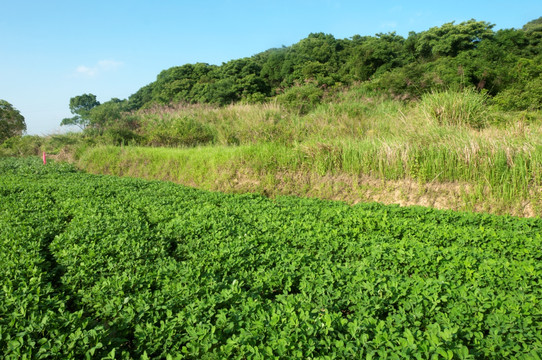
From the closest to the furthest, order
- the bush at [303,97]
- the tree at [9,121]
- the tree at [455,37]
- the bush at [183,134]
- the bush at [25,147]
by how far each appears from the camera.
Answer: the bush at [183,134] → the bush at [303,97] → the bush at [25,147] → the tree at [455,37] → the tree at [9,121]

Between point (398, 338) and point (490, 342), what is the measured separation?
625mm

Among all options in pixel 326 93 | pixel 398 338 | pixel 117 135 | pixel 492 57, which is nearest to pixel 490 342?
pixel 398 338

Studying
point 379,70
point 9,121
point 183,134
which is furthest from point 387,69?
point 9,121

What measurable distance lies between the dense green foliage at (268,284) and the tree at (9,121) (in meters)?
28.8

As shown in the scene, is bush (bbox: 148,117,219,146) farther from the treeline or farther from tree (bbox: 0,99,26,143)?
tree (bbox: 0,99,26,143)

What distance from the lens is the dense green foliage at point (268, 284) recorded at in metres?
2.16

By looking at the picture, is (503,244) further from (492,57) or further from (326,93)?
(492,57)

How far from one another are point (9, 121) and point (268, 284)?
33759mm

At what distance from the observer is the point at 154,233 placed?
14.1ft

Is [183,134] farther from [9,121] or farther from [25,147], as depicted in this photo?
[9,121]

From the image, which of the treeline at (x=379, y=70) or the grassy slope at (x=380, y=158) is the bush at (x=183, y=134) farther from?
the treeline at (x=379, y=70)

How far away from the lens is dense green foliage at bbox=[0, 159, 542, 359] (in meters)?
2.16

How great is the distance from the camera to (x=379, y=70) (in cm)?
2400

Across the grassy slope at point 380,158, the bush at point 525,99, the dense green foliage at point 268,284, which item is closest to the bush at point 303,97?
the grassy slope at point 380,158
